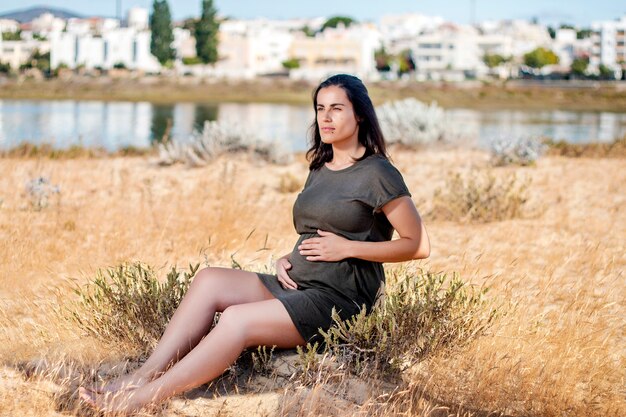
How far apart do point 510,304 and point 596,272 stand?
Answer: 143 cm

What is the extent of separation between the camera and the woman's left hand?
3.42 m

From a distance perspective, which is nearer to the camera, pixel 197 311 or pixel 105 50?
pixel 197 311

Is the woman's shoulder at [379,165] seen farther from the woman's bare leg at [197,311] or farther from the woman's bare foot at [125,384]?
the woman's bare foot at [125,384]

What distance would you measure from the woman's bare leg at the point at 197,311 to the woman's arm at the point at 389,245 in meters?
0.24

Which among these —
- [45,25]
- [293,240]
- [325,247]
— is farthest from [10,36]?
[325,247]

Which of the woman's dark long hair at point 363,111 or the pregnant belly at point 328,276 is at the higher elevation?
the woman's dark long hair at point 363,111

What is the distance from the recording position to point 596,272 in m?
5.59

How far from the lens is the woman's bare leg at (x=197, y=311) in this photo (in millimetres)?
3182

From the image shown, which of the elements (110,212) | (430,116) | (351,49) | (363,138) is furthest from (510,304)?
(351,49)

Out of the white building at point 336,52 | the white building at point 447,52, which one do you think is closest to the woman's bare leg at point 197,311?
the white building at point 336,52

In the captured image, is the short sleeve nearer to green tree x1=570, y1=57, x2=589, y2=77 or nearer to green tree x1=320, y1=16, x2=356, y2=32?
green tree x1=570, y1=57, x2=589, y2=77

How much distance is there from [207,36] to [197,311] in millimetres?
100144

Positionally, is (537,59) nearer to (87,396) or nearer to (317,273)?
(317,273)

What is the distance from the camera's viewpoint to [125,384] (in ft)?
10.2
